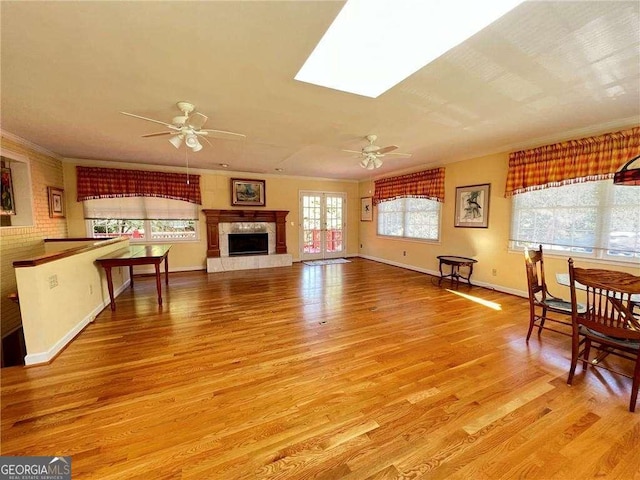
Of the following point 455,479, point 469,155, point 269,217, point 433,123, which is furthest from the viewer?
point 269,217

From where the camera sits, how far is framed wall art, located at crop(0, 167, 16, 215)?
147 inches

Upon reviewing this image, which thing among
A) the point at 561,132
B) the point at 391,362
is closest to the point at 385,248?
the point at 561,132

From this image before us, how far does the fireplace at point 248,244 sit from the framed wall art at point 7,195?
3.58 metres

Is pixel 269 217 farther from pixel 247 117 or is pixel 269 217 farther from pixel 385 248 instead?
pixel 247 117

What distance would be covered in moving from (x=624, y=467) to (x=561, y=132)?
3913 mm

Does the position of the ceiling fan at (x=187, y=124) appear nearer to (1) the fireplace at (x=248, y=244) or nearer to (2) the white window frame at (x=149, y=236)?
(2) the white window frame at (x=149, y=236)

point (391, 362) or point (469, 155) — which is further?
point (469, 155)

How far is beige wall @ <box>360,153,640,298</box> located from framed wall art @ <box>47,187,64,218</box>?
714 centimetres

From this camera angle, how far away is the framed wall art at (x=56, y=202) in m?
4.66

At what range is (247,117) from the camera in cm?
308

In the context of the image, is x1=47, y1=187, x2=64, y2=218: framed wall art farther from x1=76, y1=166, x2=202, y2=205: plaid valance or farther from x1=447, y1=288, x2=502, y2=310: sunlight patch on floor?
x1=447, y1=288, x2=502, y2=310: sunlight patch on floor

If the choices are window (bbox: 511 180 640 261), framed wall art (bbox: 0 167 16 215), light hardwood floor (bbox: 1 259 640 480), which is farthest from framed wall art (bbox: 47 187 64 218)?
window (bbox: 511 180 640 261)

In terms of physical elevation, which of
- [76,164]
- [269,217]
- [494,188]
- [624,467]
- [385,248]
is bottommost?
[624,467]

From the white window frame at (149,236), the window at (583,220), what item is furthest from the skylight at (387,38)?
the white window frame at (149,236)
